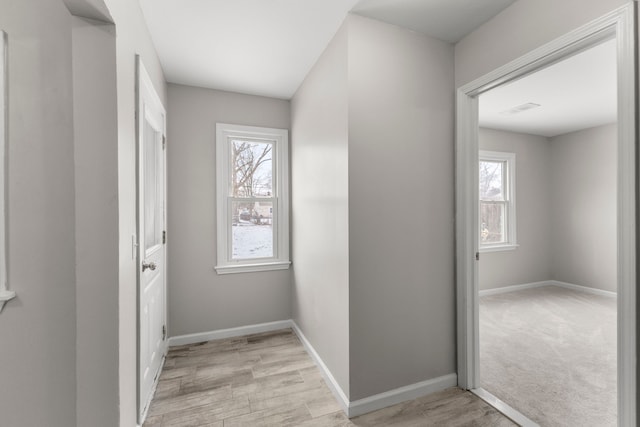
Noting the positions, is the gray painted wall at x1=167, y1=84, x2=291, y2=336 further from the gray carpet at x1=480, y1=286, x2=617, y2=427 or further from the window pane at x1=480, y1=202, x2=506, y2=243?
the window pane at x1=480, y1=202, x2=506, y2=243

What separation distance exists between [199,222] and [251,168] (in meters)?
0.81

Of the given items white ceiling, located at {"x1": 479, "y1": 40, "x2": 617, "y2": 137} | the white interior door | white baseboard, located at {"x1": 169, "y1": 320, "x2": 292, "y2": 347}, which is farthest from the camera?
white baseboard, located at {"x1": 169, "y1": 320, "x2": 292, "y2": 347}

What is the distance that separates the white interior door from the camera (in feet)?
5.55

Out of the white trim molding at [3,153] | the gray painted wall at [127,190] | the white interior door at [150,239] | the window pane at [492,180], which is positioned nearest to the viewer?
the white trim molding at [3,153]

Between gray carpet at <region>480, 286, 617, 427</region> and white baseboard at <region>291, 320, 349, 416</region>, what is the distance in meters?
1.11

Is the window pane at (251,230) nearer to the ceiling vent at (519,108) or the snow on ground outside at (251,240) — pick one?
the snow on ground outside at (251,240)

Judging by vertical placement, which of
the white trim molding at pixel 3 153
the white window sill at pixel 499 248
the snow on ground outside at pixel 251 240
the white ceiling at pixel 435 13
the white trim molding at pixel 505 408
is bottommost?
the white trim molding at pixel 505 408

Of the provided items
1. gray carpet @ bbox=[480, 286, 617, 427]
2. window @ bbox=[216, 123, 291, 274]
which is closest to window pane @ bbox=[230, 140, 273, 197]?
window @ bbox=[216, 123, 291, 274]

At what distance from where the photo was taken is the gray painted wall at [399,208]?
72.0 inches

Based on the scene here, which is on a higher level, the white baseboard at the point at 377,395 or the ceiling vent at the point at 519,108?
the ceiling vent at the point at 519,108

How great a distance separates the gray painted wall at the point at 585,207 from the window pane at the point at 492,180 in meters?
1.08

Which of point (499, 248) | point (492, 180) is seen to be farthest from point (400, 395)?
point (492, 180)

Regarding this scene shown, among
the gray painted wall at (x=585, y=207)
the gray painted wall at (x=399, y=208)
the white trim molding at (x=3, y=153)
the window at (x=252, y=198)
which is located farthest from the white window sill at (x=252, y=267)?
the gray painted wall at (x=585, y=207)

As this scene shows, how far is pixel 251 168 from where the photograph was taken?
10.2 feet
